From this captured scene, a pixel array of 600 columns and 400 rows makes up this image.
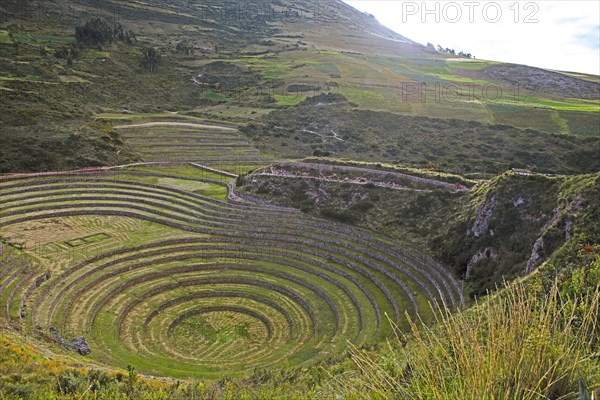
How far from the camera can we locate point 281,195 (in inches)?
1720

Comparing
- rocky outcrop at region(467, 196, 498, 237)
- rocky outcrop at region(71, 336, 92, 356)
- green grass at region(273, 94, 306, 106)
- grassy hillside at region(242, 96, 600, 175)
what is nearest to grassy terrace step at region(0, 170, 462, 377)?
rocky outcrop at region(71, 336, 92, 356)

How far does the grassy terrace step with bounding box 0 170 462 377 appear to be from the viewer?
24.6 m

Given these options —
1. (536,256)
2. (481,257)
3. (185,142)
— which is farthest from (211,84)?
(536,256)

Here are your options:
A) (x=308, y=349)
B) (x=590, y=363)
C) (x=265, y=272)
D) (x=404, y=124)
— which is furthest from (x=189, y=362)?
(x=404, y=124)

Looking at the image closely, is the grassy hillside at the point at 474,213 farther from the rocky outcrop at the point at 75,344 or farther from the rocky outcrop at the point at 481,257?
the rocky outcrop at the point at 75,344

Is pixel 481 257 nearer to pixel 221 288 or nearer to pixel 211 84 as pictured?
pixel 221 288

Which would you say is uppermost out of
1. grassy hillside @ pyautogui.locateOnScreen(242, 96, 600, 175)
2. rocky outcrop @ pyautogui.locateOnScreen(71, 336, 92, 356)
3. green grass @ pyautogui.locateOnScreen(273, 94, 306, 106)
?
green grass @ pyautogui.locateOnScreen(273, 94, 306, 106)

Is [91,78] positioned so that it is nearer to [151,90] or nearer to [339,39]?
[151,90]

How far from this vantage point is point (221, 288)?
100 ft

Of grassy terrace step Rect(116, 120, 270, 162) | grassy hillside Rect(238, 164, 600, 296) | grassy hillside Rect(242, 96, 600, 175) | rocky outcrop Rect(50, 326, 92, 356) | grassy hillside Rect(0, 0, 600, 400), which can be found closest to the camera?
grassy hillside Rect(0, 0, 600, 400)

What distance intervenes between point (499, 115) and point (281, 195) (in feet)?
166

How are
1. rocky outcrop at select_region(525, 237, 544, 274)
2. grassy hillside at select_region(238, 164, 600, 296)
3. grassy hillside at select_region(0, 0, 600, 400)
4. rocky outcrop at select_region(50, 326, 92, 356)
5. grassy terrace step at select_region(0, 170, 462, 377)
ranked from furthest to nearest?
grassy terrace step at select_region(0, 170, 462, 377) < grassy hillside at select_region(238, 164, 600, 296) < rocky outcrop at select_region(525, 237, 544, 274) < rocky outcrop at select_region(50, 326, 92, 356) < grassy hillside at select_region(0, 0, 600, 400)

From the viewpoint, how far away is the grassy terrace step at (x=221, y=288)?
24594 mm

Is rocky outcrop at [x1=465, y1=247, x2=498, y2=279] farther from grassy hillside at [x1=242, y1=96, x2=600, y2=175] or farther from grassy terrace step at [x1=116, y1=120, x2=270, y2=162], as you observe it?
grassy terrace step at [x1=116, y1=120, x2=270, y2=162]
